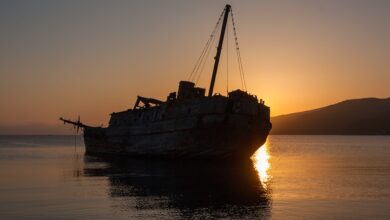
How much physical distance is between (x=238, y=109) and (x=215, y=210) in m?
26.8

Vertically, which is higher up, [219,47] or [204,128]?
[219,47]

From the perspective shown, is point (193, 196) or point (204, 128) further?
point (204, 128)

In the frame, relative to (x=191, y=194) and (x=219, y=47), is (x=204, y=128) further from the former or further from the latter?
(x=191, y=194)

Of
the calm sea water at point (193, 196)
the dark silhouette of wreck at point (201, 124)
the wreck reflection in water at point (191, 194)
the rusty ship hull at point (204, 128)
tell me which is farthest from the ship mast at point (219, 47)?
the calm sea water at point (193, 196)

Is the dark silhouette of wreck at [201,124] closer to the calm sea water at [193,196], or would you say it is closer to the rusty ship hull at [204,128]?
the rusty ship hull at [204,128]

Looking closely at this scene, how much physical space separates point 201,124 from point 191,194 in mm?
21775

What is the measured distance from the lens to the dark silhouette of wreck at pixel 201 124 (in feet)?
150

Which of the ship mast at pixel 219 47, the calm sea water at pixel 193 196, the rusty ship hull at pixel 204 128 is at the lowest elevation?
the calm sea water at pixel 193 196

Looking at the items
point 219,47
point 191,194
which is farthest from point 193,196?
point 219,47

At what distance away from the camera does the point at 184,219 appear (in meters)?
17.6

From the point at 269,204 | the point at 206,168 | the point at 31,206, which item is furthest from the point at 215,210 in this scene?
the point at 206,168

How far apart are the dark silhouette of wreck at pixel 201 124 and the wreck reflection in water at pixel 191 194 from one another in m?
8.30

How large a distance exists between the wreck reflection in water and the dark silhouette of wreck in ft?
27.2

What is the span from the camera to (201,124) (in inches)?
1809
